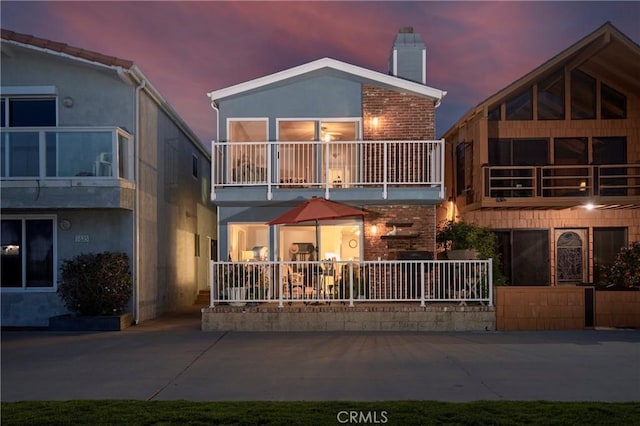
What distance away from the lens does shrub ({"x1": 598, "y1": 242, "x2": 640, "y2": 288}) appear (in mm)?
11977

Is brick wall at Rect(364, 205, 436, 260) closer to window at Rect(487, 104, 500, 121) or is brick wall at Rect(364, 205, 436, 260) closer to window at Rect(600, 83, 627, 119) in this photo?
window at Rect(487, 104, 500, 121)

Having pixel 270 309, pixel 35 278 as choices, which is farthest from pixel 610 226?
pixel 35 278

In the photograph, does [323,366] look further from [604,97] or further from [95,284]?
[604,97]

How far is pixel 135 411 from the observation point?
565cm

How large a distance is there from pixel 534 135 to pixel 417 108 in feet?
13.2

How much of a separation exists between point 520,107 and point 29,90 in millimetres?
12899

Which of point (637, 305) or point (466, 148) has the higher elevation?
point (466, 148)

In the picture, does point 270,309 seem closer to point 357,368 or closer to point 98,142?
point 357,368

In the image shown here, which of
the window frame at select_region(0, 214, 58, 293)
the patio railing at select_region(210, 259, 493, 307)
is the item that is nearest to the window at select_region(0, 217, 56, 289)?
the window frame at select_region(0, 214, 58, 293)

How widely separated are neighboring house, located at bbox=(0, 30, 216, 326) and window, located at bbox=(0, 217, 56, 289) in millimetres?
23

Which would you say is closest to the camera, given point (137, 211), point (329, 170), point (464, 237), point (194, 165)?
point (137, 211)

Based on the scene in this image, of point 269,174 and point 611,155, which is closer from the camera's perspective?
point 269,174

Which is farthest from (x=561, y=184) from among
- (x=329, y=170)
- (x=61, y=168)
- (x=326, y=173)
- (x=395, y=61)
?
(x=61, y=168)

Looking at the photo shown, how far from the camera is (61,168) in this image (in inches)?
457
